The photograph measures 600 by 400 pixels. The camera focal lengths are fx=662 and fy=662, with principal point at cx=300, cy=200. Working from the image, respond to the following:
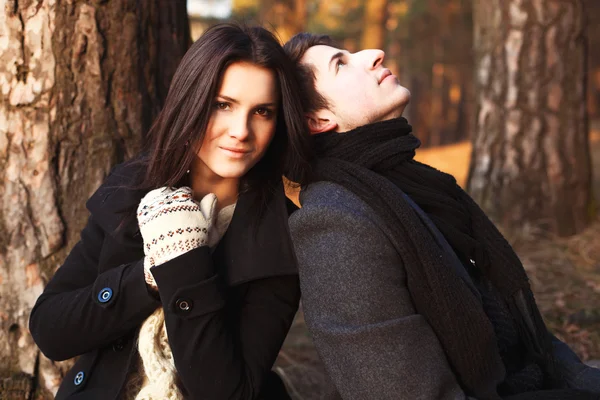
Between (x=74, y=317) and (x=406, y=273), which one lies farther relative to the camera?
(x=74, y=317)

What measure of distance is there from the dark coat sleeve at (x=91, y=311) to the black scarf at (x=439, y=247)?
0.73 meters

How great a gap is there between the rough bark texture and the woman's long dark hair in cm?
320

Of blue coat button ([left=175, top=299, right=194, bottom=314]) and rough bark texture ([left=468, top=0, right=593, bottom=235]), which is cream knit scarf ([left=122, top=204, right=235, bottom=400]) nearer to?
blue coat button ([left=175, top=299, right=194, bottom=314])

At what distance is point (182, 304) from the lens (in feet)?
6.88

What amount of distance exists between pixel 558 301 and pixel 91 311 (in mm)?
3105

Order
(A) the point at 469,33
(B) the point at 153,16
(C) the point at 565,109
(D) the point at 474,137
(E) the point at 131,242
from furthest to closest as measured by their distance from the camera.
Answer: (A) the point at 469,33
(D) the point at 474,137
(C) the point at 565,109
(B) the point at 153,16
(E) the point at 131,242

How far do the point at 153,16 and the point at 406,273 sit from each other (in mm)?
1778

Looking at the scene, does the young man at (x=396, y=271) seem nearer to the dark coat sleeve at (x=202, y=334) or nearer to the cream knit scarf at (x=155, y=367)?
the dark coat sleeve at (x=202, y=334)

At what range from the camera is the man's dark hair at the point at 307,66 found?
2436 mm

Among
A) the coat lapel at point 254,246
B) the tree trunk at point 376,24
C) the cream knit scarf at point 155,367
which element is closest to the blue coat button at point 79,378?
the cream knit scarf at point 155,367

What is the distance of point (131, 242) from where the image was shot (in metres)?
2.35

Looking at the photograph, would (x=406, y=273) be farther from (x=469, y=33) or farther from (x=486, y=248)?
(x=469, y=33)

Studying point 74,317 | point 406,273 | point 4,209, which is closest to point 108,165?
point 4,209

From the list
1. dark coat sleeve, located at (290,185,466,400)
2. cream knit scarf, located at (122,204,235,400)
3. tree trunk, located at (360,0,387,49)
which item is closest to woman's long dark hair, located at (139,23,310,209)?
dark coat sleeve, located at (290,185,466,400)
